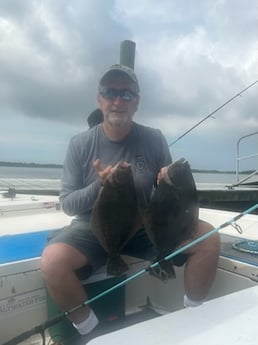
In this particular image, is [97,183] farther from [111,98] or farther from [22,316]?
[22,316]

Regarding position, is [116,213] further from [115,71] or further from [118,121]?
[115,71]

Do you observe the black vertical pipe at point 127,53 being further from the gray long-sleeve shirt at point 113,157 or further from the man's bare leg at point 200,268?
the man's bare leg at point 200,268

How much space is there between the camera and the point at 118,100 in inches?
102

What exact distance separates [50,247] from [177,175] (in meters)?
0.89

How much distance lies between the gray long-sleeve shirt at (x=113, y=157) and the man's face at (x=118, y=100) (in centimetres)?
17

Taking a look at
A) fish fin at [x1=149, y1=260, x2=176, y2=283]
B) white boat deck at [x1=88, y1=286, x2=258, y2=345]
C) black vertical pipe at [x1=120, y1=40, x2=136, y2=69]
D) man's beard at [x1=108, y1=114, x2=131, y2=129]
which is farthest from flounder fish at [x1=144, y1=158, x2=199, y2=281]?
black vertical pipe at [x1=120, y1=40, x2=136, y2=69]

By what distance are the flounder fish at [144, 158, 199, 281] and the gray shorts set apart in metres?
0.15

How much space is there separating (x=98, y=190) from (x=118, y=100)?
71 centimetres

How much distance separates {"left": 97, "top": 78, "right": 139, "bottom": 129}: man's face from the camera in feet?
8.50

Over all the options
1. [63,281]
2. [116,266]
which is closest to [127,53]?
[116,266]

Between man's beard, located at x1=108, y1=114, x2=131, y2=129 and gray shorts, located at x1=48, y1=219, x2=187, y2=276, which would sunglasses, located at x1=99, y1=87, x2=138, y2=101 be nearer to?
man's beard, located at x1=108, y1=114, x2=131, y2=129

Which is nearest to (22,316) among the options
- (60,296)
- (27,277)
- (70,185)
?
(27,277)

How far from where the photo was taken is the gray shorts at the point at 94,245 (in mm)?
2314

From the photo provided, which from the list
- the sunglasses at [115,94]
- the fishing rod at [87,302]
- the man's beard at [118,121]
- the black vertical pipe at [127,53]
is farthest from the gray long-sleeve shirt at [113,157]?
the black vertical pipe at [127,53]
